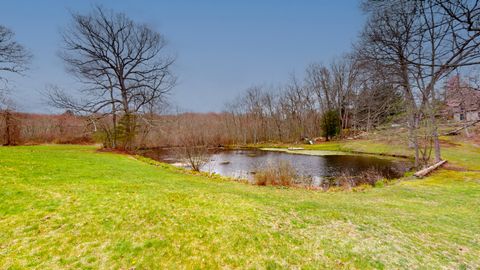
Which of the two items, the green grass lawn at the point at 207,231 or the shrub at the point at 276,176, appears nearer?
the green grass lawn at the point at 207,231

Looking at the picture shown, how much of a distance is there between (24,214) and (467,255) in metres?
8.06

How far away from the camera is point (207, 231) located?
162 inches

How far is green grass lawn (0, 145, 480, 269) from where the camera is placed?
326 centimetres

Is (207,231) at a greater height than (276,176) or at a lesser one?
greater

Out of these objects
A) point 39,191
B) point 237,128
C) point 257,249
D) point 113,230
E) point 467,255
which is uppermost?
point 237,128

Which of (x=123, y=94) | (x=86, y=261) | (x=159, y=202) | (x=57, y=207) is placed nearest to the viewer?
(x=86, y=261)

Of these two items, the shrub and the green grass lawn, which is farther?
the shrub

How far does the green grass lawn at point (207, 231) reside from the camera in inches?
128

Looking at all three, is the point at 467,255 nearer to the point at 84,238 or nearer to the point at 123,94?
the point at 84,238

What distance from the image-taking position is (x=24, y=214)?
13.7ft

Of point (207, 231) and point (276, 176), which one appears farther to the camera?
point (276, 176)

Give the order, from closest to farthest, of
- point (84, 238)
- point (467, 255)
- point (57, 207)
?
1. point (84, 238)
2. point (467, 255)
3. point (57, 207)

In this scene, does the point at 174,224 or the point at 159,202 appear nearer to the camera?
the point at 174,224

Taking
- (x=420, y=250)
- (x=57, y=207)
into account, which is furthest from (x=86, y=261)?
(x=420, y=250)
